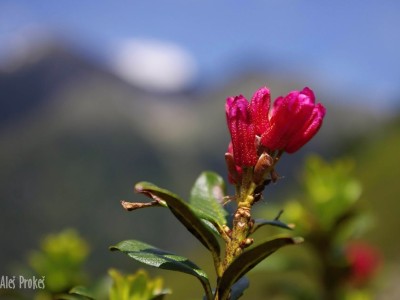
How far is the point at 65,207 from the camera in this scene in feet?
424

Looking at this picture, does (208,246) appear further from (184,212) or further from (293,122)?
(293,122)

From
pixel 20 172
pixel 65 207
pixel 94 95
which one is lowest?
pixel 65 207

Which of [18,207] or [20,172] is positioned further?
[20,172]

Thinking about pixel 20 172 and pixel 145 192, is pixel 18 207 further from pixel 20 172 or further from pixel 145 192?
pixel 145 192

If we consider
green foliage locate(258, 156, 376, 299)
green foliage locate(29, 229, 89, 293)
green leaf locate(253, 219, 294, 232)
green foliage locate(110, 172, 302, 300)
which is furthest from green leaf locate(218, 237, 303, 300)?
green foliage locate(258, 156, 376, 299)

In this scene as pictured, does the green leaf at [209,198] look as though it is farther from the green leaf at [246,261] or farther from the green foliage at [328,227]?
the green foliage at [328,227]

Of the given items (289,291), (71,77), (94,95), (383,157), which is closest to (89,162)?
(94,95)

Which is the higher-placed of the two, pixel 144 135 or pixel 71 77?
pixel 71 77

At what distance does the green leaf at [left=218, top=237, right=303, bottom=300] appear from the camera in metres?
1.05

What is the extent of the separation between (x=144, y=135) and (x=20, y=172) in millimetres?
46468

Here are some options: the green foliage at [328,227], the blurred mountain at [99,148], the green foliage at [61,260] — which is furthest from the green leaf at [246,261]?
the blurred mountain at [99,148]

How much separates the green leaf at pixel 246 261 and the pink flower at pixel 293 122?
224mm

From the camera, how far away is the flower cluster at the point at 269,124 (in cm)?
118

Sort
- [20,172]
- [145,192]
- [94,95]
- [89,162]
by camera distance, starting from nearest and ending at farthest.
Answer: [145,192], [20,172], [89,162], [94,95]
